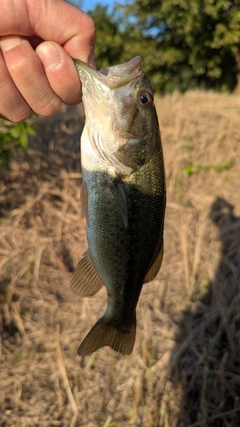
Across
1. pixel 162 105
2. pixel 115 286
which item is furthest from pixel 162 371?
pixel 162 105

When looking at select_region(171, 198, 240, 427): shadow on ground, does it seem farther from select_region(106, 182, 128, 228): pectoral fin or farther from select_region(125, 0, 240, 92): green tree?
select_region(125, 0, 240, 92): green tree

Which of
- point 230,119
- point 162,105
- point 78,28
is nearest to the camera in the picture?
point 78,28

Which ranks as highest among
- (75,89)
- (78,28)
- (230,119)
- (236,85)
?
(78,28)

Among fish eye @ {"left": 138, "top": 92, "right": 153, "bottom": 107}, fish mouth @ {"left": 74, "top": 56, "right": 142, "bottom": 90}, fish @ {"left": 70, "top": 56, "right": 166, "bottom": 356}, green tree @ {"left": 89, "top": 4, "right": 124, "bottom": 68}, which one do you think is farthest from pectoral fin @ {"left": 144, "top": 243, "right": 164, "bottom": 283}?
green tree @ {"left": 89, "top": 4, "right": 124, "bottom": 68}

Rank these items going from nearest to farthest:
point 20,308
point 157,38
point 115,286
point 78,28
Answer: point 78,28
point 115,286
point 20,308
point 157,38

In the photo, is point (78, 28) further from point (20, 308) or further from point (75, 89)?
point (20, 308)

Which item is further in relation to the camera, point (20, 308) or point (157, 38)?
point (157, 38)
